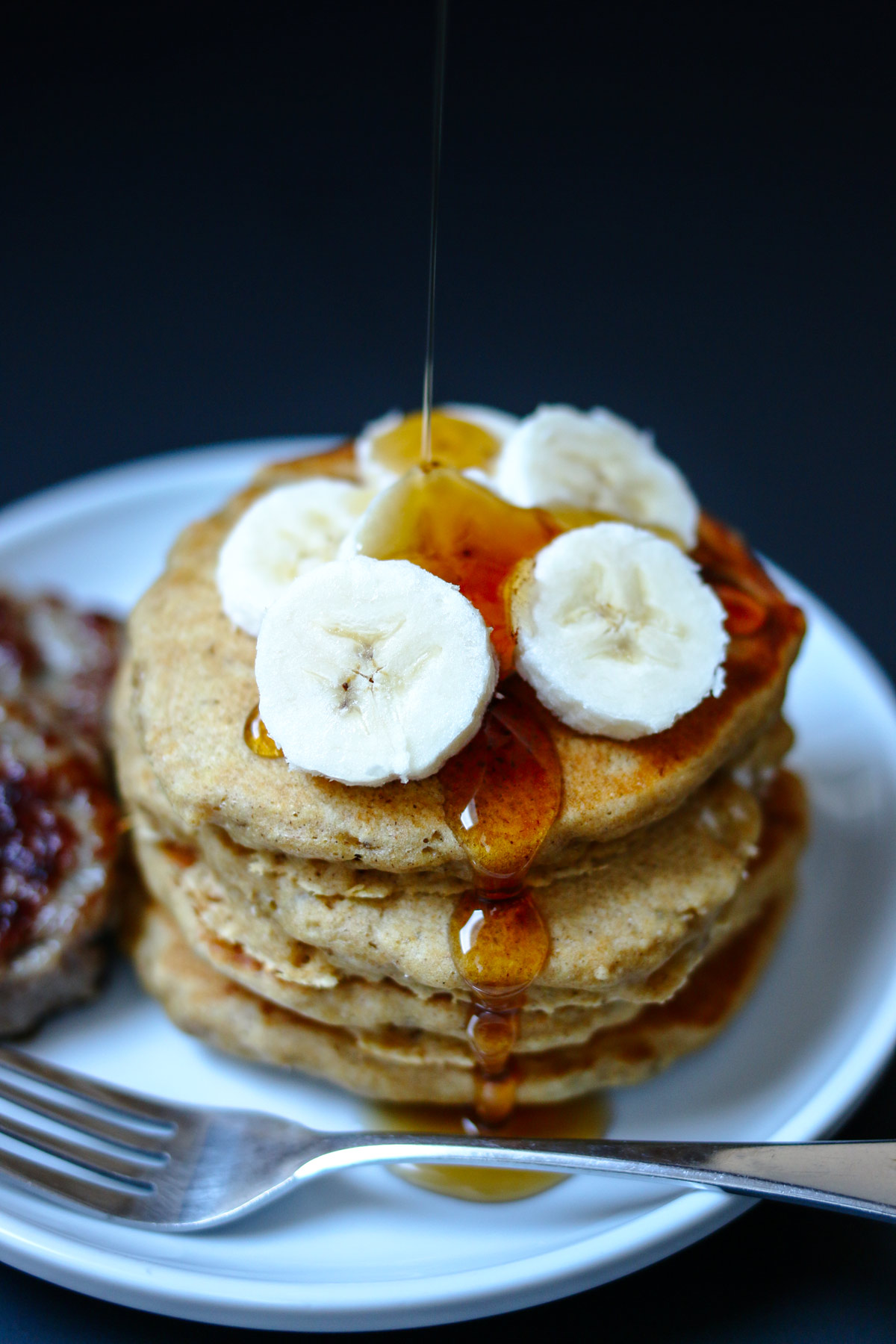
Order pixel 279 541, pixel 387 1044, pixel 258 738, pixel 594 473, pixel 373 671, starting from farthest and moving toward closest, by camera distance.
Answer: pixel 594 473 → pixel 279 541 → pixel 387 1044 → pixel 258 738 → pixel 373 671

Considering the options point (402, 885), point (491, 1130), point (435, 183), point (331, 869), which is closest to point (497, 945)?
point (402, 885)

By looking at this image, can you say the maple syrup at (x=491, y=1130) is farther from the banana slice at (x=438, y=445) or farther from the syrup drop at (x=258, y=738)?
the banana slice at (x=438, y=445)

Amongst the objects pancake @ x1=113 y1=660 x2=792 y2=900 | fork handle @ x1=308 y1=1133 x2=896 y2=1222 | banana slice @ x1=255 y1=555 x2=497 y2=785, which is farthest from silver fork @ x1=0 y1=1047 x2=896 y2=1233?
banana slice @ x1=255 y1=555 x2=497 y2=785

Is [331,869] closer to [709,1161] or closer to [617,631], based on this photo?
[617,631]

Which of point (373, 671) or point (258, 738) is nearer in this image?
point (373, 671)

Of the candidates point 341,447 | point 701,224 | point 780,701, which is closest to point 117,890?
point 341,447

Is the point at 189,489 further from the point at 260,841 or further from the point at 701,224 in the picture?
the point at 701,224
